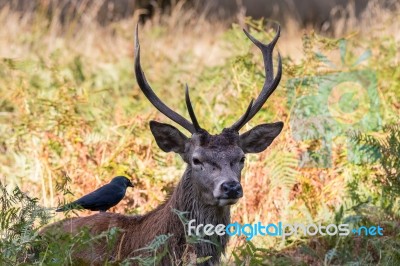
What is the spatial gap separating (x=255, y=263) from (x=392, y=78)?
446 cm

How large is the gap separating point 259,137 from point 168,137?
2.04 ft

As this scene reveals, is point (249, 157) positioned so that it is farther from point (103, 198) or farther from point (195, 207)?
point (195, 207)

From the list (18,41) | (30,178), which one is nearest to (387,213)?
(30,178)

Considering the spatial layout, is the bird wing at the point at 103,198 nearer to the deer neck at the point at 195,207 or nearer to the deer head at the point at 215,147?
the deer head at the point at 215,147

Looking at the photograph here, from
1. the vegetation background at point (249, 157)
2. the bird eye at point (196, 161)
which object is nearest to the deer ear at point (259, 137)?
the bird eye at point (196, 161)

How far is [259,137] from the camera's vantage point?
6.62m

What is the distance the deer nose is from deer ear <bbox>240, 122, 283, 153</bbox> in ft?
2.59

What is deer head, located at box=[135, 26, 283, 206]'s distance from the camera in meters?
5.88

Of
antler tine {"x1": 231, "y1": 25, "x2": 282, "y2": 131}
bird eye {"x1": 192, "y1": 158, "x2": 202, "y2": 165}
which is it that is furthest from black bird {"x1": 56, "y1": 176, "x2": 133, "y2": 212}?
antler tine {"x1": 231, "y1": 25, "x2": 282, "y2": 131}

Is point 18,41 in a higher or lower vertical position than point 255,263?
higher

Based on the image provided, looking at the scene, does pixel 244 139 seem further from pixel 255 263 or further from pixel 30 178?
pixel 30 178

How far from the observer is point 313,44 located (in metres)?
8.73

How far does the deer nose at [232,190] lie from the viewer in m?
5.72

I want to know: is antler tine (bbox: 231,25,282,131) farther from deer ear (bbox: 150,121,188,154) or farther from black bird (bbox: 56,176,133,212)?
black bird (bbox: 56,176,133,212)
